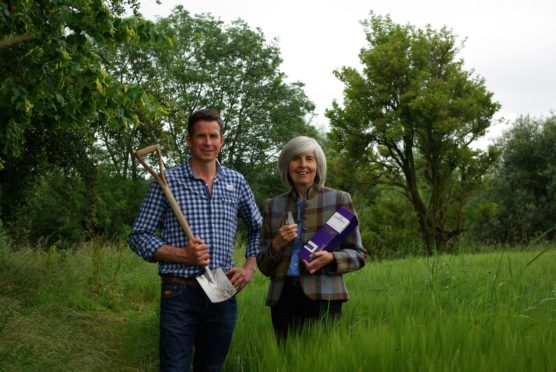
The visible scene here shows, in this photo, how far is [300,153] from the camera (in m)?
3.71

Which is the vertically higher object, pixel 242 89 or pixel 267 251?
pixel 242 89

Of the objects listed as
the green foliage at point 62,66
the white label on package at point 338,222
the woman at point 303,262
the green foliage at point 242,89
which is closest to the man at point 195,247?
the woman at point 303,262

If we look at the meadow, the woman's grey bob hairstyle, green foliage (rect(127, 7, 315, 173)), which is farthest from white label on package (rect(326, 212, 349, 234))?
green foliage (rect(127, 7, 315, 173))

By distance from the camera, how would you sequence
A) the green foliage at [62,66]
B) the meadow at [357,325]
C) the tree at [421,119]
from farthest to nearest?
the tree at [421,119]
the green foliage at [62,66]
the meadow at [357,325]

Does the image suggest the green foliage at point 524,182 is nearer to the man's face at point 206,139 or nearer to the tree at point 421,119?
the tree at point 421,119

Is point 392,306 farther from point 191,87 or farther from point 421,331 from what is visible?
point 191,87

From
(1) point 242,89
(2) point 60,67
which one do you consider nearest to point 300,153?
(2) point 60,67

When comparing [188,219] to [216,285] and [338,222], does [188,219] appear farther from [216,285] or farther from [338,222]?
[338,222]

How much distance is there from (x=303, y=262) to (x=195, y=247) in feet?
2.04

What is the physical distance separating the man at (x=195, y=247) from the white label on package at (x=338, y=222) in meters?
0.57

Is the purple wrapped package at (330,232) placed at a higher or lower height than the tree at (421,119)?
lower

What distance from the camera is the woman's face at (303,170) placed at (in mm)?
3711

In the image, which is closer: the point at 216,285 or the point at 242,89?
the point at 216,285

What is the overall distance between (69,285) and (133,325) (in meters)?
2.20
